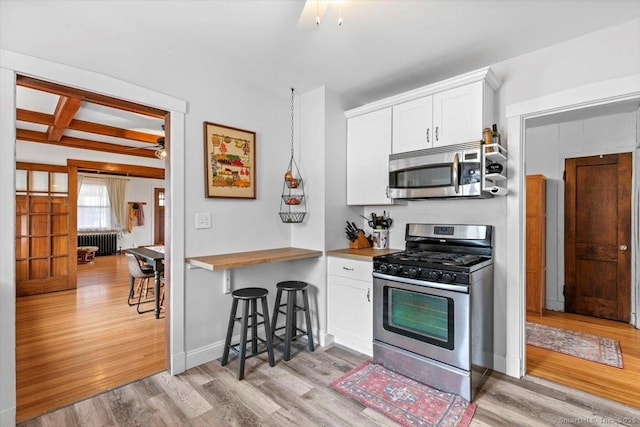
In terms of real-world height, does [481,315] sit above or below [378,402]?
above

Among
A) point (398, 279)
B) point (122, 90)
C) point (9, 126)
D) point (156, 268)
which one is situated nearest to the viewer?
point (9, 126)

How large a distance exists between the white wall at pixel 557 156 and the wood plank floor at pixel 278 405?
2404mm

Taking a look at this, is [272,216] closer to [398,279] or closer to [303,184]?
[303,184]

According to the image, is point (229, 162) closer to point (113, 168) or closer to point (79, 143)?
point (79, 143)

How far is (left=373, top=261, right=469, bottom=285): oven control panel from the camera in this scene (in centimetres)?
217

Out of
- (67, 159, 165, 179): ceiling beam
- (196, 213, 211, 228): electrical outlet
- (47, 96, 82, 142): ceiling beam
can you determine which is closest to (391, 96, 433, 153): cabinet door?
(196, 213, 211, 228): electrical outlet

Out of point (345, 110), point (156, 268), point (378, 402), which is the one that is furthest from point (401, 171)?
point (156, 268)

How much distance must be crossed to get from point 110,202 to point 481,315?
32.1 feet

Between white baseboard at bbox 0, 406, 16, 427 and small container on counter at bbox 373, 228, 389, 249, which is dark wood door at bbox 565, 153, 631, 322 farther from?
white baseboard at bbox 0, 406, 16, 427

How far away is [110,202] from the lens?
9.10m

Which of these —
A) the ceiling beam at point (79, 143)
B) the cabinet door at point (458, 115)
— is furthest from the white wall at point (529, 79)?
the ceiling beam at point (79, 143)

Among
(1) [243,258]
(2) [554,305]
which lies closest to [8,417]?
(1) [243,258]

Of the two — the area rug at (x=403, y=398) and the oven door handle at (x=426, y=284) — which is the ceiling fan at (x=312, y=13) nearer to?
the oven door handle at (x=426, y=284)

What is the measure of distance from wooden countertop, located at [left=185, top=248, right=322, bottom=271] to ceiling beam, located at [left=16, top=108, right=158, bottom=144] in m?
3.32
